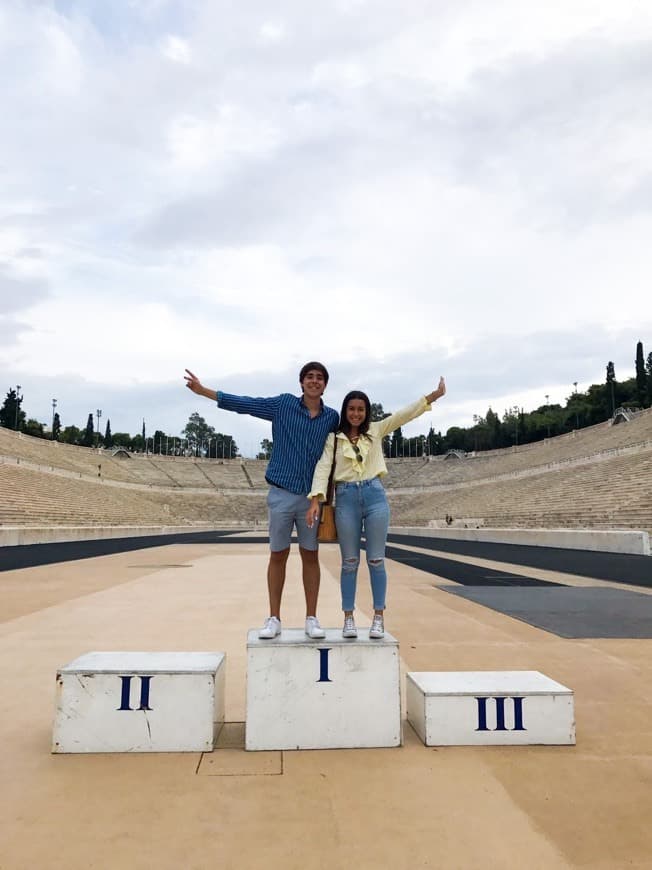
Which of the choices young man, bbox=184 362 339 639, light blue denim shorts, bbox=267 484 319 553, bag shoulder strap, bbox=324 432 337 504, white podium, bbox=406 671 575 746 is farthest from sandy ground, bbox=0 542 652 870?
bag shoulder strap, bbox=324 432 337 504

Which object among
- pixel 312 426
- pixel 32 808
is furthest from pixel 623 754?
pixel 32 808

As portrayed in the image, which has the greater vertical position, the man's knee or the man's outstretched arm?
the man's outstretched arm

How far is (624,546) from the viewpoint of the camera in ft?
63.2

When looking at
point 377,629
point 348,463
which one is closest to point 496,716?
point 377,629

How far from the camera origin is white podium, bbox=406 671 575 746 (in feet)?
10.9

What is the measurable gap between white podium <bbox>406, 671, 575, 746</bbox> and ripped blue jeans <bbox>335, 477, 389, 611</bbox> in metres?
0.71

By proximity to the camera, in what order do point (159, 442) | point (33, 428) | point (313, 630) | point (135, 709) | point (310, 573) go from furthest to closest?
point (159, 442), point (33, 428), point (310, 573), point (313, 630), point (135, 709)

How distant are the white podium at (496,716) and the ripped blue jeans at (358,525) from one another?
0.71m

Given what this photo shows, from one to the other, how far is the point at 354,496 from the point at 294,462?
487mm

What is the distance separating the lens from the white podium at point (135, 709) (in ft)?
10.6

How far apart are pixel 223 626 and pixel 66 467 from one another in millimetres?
54027

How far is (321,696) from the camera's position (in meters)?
3.32

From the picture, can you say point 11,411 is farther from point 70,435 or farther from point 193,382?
point 193,382

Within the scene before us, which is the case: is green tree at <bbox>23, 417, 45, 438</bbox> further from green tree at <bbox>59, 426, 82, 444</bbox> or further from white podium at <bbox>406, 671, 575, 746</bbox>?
white podium at <bbox>406, 671, 575, 746</bbox>
